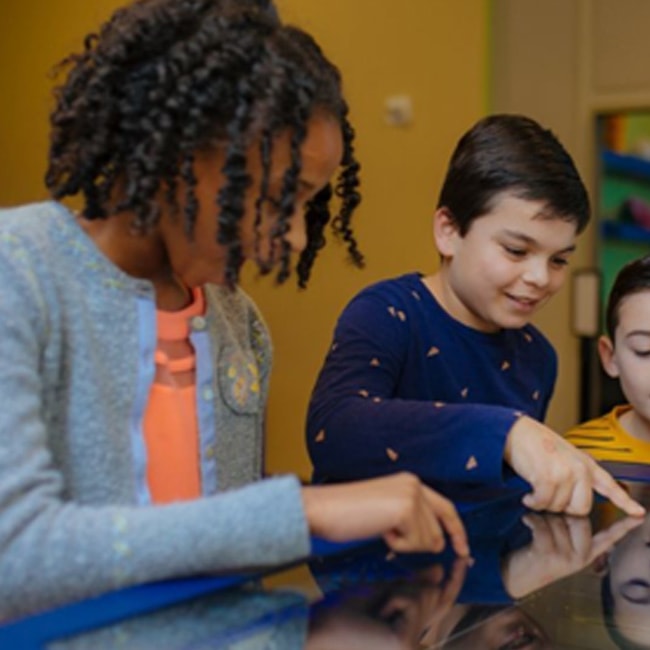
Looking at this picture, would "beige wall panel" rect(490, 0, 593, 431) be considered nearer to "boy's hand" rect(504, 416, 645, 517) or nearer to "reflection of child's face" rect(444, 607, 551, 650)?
"boy's hand" rect(504, 416, 645, 517)

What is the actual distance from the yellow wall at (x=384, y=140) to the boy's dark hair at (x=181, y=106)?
276 cm

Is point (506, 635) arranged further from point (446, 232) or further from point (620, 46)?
point (620, 46)

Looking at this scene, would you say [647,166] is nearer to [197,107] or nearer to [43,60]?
[43,60]

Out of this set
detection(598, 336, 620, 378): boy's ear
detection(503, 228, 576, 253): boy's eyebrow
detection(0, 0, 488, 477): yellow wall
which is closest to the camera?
detection(503, 228, 576, 253): boy's eyebrow

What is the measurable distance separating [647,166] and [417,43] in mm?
1046

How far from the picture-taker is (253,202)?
2.55 ft

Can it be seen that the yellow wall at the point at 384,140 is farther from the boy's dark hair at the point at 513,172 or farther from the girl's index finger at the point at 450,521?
the girl's index finger at the point at 450,521

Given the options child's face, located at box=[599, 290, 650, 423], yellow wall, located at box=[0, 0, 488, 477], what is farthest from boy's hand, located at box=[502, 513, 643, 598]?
yellow wall, located at box=[0, 0, 488, 477]

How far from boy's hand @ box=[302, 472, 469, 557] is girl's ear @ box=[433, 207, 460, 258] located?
0.63 m

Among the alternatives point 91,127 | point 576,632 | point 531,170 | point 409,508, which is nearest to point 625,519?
point 576,632

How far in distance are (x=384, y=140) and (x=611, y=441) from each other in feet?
7.60

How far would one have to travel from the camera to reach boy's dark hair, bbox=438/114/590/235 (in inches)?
49.8

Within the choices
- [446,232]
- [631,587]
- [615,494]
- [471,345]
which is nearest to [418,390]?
[471,345]

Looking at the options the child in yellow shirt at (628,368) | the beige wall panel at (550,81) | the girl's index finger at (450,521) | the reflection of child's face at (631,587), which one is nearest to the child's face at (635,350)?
the child in yellow shirt at (628,368)
